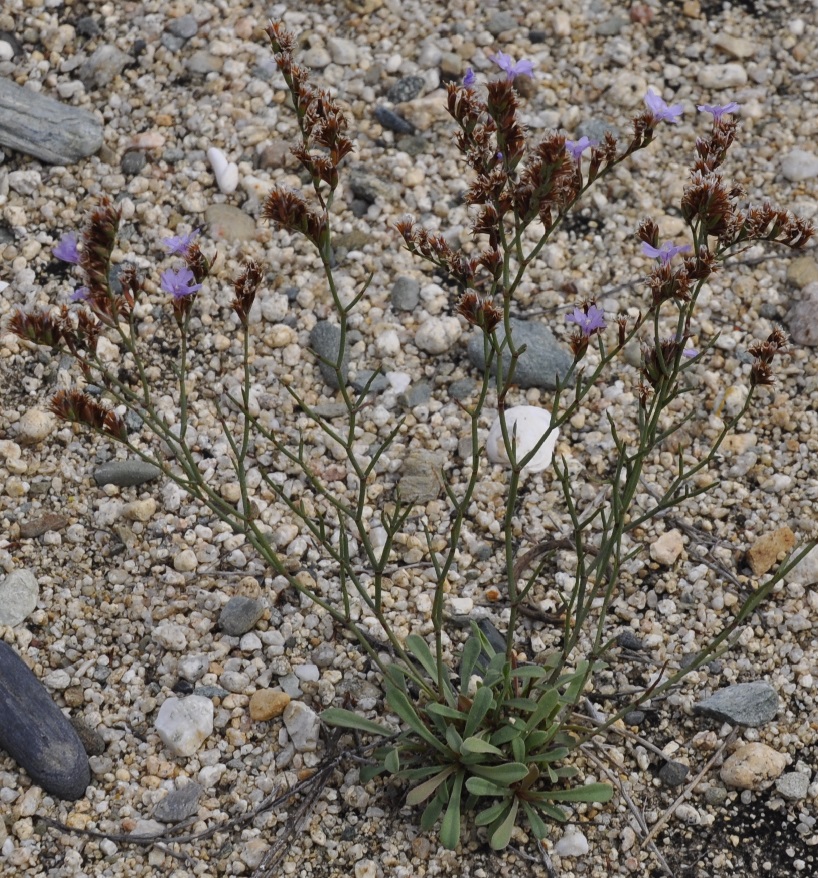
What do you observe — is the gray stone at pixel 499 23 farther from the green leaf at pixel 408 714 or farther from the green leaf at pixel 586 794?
the green leaf at pixel 586 794

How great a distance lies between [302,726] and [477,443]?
0.91m

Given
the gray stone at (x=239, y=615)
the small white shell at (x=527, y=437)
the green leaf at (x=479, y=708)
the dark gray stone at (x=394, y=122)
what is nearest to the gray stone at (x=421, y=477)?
the small white shell at (x=527, y=437)

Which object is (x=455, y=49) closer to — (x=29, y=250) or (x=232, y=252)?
(x=232, y=252)

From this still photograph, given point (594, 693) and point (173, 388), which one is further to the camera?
point (173, 388)

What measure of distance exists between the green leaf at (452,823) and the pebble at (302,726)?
44 cm

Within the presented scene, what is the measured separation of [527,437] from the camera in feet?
A: 12.0

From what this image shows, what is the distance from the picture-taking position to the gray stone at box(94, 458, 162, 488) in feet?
11.6

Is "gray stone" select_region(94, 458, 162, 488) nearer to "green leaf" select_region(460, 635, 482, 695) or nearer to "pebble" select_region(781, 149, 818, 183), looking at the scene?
"green leaf" select_region(460, 635, 482, 695)

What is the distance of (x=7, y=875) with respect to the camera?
109 inches

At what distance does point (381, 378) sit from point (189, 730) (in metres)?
1.43

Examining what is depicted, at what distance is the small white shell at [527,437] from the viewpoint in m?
3.62

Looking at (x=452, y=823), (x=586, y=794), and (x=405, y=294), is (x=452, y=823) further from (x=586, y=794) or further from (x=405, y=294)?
(x=405, y=294)

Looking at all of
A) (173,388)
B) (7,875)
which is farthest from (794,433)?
(7,875)

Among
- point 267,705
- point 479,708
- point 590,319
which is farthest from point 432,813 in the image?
point 590,319
